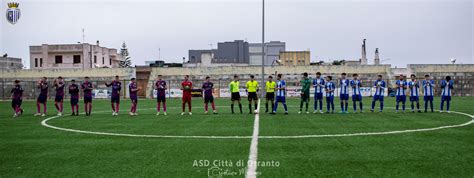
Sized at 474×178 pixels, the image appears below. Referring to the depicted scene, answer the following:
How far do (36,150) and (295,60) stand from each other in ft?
275

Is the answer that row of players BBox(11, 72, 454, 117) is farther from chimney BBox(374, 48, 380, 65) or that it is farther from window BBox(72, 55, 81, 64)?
window BBox(72, 55, 81, 64)

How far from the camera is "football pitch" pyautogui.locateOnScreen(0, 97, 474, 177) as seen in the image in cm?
768

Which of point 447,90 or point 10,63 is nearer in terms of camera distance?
point 447,90

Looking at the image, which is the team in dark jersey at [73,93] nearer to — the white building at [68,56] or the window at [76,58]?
the white building at [68,56]

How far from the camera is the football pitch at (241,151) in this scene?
7676mm

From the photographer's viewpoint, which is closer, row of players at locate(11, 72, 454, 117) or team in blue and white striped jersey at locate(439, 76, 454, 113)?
row of players at locate(11, 72, 454, 117)

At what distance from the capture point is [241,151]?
9.71 meters

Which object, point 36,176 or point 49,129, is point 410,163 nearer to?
point 36,176

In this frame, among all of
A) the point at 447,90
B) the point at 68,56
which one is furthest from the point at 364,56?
the point at 447,90

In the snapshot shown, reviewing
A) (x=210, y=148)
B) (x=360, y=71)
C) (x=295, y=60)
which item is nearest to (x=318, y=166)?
(x=210, y=148)

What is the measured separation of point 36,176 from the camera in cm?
746

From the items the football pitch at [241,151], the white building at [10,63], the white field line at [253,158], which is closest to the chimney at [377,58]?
the football pitch at [241,151]

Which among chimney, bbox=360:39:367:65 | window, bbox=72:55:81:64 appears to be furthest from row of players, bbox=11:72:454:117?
chimney, bbox=360:39:367:65

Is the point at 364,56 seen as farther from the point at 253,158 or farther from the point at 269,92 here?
the point at 253,158
